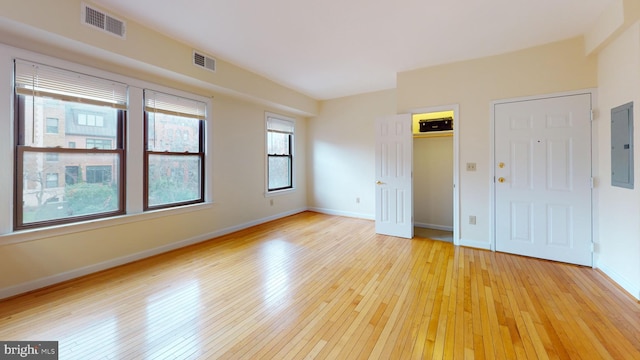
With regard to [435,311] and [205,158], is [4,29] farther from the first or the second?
[435,311]

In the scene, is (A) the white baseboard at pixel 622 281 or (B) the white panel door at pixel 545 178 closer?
(A) the white baseboard at pixel 622 281

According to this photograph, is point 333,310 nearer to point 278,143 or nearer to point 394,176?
point 394,176

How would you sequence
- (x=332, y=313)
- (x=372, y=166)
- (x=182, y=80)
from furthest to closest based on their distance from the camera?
(x=372, y=166) → (x=182, y=80) → (x=332, y=313)

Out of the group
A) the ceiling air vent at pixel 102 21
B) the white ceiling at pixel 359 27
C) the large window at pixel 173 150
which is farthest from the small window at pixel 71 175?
the white ceiling at pixel 359 27

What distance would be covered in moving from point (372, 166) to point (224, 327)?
4433mm

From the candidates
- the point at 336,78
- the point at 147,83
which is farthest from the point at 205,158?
the point at 336,78

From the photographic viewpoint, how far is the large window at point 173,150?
3.51 meters

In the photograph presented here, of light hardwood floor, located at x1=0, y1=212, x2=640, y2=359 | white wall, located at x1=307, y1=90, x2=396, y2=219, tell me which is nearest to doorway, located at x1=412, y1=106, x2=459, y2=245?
white wall, located at x1=307, y1=90, x2=396, y2=219

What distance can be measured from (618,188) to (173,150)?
216 inches

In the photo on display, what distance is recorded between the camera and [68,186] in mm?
2816

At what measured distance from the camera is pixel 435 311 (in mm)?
2184

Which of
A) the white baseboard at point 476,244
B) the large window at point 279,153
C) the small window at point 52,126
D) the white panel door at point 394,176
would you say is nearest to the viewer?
the small window at point 52,126

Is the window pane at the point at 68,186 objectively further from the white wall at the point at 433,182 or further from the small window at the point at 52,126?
the white wall at the point at 433,182

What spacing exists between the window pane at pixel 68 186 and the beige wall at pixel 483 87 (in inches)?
174
